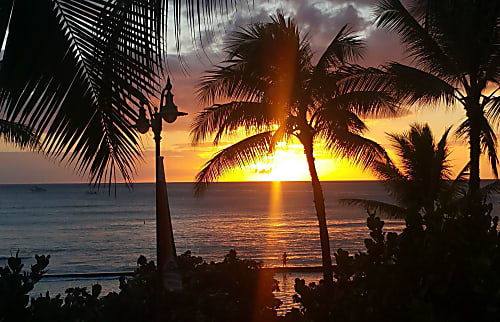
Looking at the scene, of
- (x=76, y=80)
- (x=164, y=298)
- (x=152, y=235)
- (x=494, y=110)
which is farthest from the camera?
(x=152, y=235)

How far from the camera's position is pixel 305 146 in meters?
16.5

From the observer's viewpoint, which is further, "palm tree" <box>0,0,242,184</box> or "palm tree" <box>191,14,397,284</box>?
"palm tree" <box>191,14,397,284</box>

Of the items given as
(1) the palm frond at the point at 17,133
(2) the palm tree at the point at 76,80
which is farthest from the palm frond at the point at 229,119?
(2) the palm tree at the point at 76,80

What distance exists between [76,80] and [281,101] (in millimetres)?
12060

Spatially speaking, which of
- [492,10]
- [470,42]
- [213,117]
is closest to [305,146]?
[213,117]

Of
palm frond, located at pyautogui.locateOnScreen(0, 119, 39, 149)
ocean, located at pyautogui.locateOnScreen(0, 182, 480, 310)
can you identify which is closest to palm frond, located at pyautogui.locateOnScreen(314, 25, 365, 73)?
palm frond, located at pyautogui.locateOnScreen(0, 119, 39, 149)

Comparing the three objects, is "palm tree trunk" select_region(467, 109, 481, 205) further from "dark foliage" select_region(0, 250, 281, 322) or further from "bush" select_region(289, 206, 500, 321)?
"bush" select_region(289, 206, 500, 321)

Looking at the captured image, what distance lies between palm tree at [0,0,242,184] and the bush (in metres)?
1.67

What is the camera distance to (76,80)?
156 inches

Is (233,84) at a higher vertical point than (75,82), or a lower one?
higher

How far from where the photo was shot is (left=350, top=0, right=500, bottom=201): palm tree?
41.7ft

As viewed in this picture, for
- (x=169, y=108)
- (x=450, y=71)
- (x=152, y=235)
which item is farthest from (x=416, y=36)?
(x=152, y=235)

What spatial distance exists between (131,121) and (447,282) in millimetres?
2325

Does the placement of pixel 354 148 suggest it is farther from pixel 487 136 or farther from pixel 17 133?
pixel 17 133
